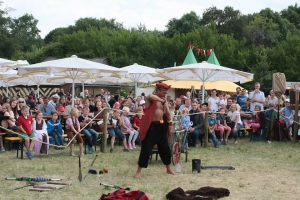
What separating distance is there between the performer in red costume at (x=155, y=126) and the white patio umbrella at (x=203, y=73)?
21.3 ft

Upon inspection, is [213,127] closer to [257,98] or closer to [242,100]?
[257,98]

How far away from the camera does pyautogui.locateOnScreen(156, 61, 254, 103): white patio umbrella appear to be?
52.2 ft

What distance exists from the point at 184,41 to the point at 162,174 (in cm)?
3538

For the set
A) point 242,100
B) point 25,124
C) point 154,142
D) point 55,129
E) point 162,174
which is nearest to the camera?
point 154,142

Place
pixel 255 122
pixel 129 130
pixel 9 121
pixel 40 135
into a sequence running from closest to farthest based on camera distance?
pixel 40 135 < pixel 9 121 < pixel 129 130 < pixel 255 122

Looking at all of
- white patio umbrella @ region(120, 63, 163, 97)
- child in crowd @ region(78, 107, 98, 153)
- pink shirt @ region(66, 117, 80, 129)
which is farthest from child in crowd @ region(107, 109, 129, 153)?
white patio umbrella @ region(120, 63, 163, 97)

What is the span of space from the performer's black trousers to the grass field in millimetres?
324

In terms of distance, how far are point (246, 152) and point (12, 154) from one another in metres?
5.81

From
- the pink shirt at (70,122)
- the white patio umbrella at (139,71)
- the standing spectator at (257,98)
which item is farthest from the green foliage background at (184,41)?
the pink shirt at (70,122)

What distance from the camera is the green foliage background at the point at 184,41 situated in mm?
40312

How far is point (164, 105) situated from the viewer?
9.41 metres

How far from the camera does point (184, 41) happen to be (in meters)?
44.2

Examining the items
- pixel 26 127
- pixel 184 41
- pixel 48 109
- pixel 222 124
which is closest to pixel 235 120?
pixel 222 124

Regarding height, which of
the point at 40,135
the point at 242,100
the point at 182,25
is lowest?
the point at 40,135
